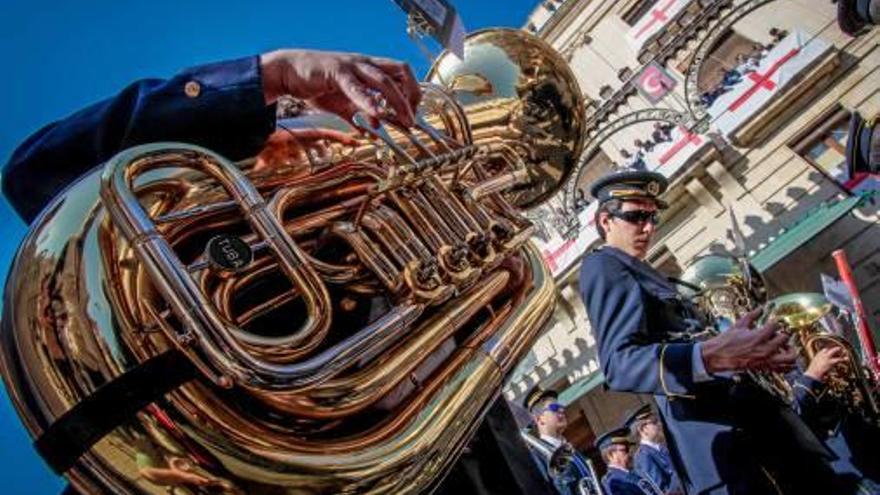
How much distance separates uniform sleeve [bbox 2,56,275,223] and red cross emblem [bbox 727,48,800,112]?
42.3 ft

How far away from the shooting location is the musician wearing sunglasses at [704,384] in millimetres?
1694

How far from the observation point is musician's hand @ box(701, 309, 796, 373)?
1.62 metres

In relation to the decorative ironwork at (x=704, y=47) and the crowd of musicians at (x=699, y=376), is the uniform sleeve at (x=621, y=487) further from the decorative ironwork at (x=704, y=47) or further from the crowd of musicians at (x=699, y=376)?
the decorative ironwork at (x=704, y=47)

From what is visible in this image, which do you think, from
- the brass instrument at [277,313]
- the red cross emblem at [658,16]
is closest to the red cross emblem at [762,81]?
the red cross emblem at [658,16]

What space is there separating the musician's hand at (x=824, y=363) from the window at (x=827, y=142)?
9.23m

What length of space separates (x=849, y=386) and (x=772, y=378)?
2.08 metres

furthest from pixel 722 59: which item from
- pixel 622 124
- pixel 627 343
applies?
pixel 627 343

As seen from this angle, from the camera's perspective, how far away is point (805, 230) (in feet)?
32.5

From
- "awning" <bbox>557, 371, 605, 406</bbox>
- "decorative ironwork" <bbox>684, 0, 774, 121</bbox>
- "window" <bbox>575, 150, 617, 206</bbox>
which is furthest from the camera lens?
"window" <bbox>575, 150, 617, 206</bbox>

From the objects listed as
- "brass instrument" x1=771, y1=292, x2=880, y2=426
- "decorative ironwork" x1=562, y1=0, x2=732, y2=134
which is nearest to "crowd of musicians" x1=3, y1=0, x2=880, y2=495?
"brass instrument" x1=771, y1=292, x2=880, y2=426

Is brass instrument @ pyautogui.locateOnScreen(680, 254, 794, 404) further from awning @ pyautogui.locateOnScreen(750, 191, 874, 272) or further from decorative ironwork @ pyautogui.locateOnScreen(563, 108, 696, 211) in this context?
decorative ironwork @ pyautogui.locateOnScreen(563, 108, 696, 211)

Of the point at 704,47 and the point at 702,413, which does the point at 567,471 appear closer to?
the point at 702,413

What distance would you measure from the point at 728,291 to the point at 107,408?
6.11 metres

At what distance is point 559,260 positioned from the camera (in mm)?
14000
